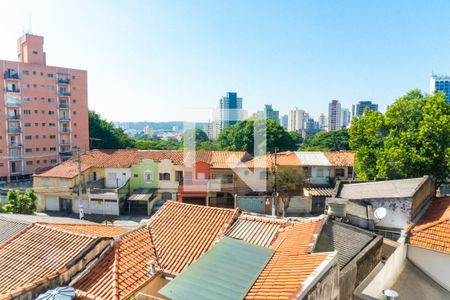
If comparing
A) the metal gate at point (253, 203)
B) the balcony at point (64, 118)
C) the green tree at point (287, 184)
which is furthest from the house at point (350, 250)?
the balcony at point (64, 118)

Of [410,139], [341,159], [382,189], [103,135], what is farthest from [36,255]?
[103,135]

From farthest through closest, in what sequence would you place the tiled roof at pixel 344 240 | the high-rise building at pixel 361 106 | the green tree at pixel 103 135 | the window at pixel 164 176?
the high-rise building at pixel 361 106 < the green tree at pixel 103 135 < the window at pixel 164 176 < the tiled roof at pixel 344 240

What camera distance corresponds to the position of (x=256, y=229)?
8977 mm

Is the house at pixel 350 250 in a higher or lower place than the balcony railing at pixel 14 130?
lower

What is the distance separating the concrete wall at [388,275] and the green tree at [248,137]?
3340cm

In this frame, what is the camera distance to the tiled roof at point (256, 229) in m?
8.40

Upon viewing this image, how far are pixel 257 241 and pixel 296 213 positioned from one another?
55.8 feet

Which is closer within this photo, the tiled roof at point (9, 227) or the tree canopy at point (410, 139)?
the tiled roof at point (9, 227)

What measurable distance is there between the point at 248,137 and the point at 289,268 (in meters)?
37.0

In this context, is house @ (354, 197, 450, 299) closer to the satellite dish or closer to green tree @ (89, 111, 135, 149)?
the satellite dish

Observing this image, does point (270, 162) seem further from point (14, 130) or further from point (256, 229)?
point (14, 130)

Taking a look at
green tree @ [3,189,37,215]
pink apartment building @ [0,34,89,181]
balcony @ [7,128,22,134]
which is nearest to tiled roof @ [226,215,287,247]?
green tree @ [3,189,37,215]

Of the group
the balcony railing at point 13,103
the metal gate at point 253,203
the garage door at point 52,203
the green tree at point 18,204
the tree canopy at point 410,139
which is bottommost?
the garage door at point 52,203

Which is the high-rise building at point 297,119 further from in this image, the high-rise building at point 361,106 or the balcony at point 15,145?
the balcony at point 15,145
